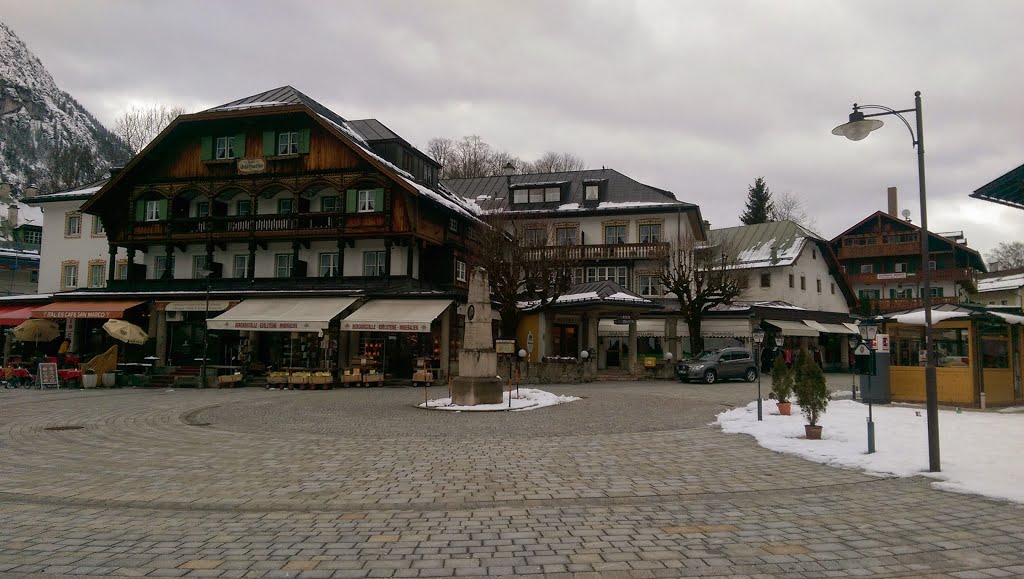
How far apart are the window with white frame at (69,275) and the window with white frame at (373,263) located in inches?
747

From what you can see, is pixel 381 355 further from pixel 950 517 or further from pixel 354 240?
pixel 950 517

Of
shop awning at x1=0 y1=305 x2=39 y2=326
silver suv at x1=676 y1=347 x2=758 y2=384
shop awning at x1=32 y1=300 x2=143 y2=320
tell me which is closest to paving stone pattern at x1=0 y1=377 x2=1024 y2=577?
silver suv at x1=676 y1=347 x2=758 y2=384

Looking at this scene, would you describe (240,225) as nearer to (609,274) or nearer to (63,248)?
(63,248)

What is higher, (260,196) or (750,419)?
(260,196)

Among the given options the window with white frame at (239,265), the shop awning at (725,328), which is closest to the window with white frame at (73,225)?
the window with white frame at (239,265)

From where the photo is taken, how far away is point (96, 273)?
37844mm

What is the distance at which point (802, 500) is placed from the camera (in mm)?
7621

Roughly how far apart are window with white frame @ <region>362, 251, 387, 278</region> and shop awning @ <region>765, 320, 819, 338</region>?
24.3m

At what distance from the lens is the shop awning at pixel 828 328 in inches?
1653

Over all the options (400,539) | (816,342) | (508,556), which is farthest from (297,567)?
(816,342)

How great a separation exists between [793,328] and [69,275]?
43.7 m

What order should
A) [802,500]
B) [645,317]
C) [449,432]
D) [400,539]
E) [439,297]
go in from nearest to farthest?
[400,539], [802,500], [449,432], [439,297], [645,317]

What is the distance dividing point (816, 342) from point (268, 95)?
3910 centimetres

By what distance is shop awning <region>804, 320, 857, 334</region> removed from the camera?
4199 centimetres
